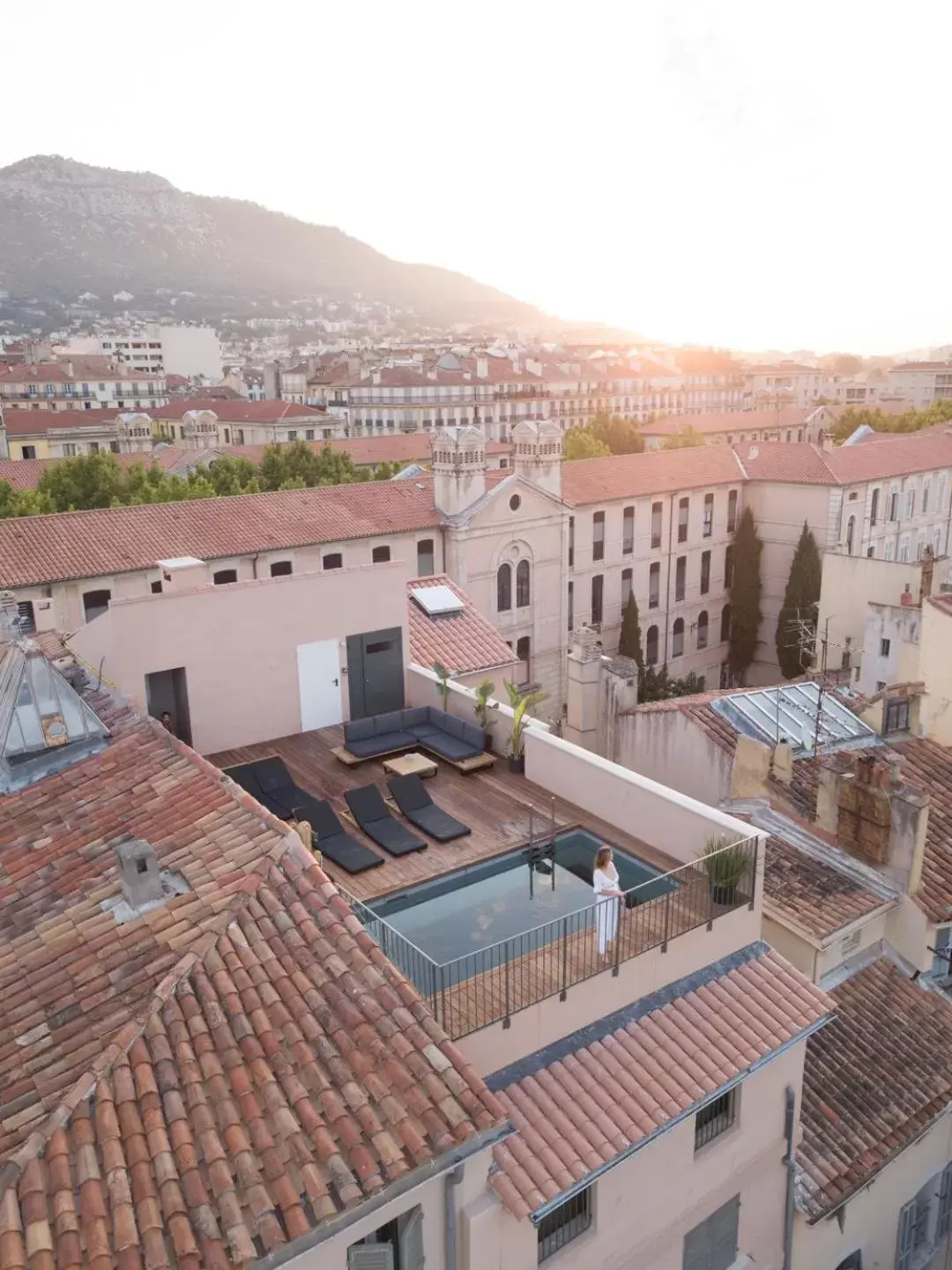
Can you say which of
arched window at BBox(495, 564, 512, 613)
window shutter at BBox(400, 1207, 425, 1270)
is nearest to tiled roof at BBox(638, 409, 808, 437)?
arched window at BBox(495, 564, 512, 613)

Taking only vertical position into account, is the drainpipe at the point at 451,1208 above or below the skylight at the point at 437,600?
below

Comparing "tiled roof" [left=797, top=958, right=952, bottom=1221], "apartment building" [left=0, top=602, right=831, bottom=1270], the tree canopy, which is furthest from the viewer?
the tree canopy

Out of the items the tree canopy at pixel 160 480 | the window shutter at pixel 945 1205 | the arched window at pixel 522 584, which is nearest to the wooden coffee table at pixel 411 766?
the window shutter at pixel 945 1205

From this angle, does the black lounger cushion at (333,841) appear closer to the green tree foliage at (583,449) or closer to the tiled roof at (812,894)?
the tiled roof at (812,894)

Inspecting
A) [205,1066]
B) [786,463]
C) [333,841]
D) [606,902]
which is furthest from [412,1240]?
[786,463]

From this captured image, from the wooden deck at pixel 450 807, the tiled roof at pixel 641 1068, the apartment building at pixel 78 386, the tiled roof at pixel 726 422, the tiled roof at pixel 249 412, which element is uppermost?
the apartment building at pixel 78 386

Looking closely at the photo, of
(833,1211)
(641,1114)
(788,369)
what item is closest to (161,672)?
(641,1114)

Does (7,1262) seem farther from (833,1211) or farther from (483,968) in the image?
(833,1211)

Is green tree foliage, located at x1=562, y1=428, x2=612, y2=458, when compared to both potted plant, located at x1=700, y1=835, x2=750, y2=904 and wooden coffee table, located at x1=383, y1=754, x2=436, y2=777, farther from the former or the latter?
potted plant, located at x1=700, y1=835, x2=750, y2=904
